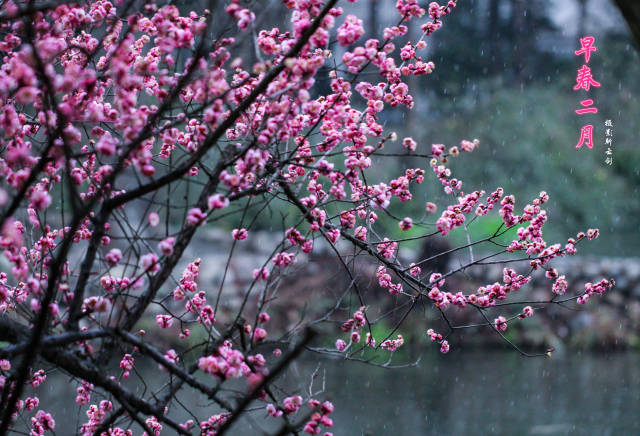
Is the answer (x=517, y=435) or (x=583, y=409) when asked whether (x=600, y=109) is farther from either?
(x=517, y=435)

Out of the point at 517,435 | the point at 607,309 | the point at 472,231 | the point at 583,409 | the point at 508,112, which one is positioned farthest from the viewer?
the point at 508,112

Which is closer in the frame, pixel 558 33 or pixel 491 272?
pixel 491 272

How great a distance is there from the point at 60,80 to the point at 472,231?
936cm

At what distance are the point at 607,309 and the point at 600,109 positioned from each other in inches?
201

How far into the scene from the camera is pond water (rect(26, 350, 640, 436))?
5094mm

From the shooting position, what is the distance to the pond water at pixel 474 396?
5094 mm

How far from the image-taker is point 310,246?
2.00 metres

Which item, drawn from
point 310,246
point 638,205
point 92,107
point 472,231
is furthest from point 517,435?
point 638,205

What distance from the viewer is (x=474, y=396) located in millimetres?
5969

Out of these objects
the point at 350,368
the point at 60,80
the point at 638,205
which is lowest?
the point at 60,80

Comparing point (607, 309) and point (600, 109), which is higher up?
point (600, 109)

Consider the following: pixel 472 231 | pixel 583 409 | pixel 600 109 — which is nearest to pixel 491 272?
pixel 472 231

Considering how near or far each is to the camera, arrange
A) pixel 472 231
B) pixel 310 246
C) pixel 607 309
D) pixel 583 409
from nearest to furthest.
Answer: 1. pixel 310 246
2. pixel 583 409
3. pixel 607 309
4. pixel 472 231

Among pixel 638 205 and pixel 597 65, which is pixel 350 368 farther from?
pixel 597 65
